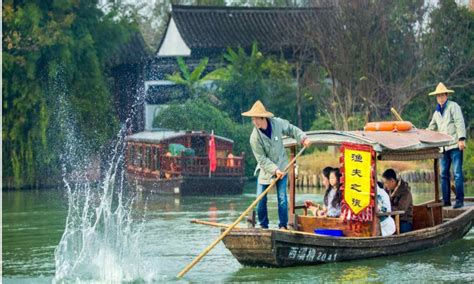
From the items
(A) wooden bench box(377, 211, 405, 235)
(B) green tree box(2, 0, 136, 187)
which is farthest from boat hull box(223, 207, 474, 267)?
(B) green tree box(2, 0, 136, 187)

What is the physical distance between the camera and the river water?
12.9 metres

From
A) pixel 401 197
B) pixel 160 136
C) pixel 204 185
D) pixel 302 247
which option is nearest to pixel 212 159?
pixel 204 185

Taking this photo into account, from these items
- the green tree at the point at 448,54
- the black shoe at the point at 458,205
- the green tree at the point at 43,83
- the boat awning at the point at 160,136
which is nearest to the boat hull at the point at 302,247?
the black shoe at the point at 458,205

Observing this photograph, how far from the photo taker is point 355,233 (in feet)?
45.5

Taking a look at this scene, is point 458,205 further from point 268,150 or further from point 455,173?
point 268,150

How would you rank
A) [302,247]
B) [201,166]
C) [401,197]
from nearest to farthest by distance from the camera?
[302,247]
[401,197]
[201,166]

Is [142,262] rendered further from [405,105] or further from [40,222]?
[405,105]

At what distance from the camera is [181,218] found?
20156 mm

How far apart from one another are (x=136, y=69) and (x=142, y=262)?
2187 cm

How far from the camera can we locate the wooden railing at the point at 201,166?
86.4 feet

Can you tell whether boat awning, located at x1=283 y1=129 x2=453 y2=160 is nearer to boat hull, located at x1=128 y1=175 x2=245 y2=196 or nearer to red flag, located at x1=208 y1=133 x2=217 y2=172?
boat hull, located at x1=128 y1=175 x2=245 y2=196

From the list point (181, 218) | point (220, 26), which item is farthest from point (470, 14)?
point (181, 218)

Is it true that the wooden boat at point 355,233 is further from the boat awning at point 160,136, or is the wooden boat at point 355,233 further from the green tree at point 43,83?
the green tree at point 43,83

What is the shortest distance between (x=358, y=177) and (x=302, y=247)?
1.18 m
